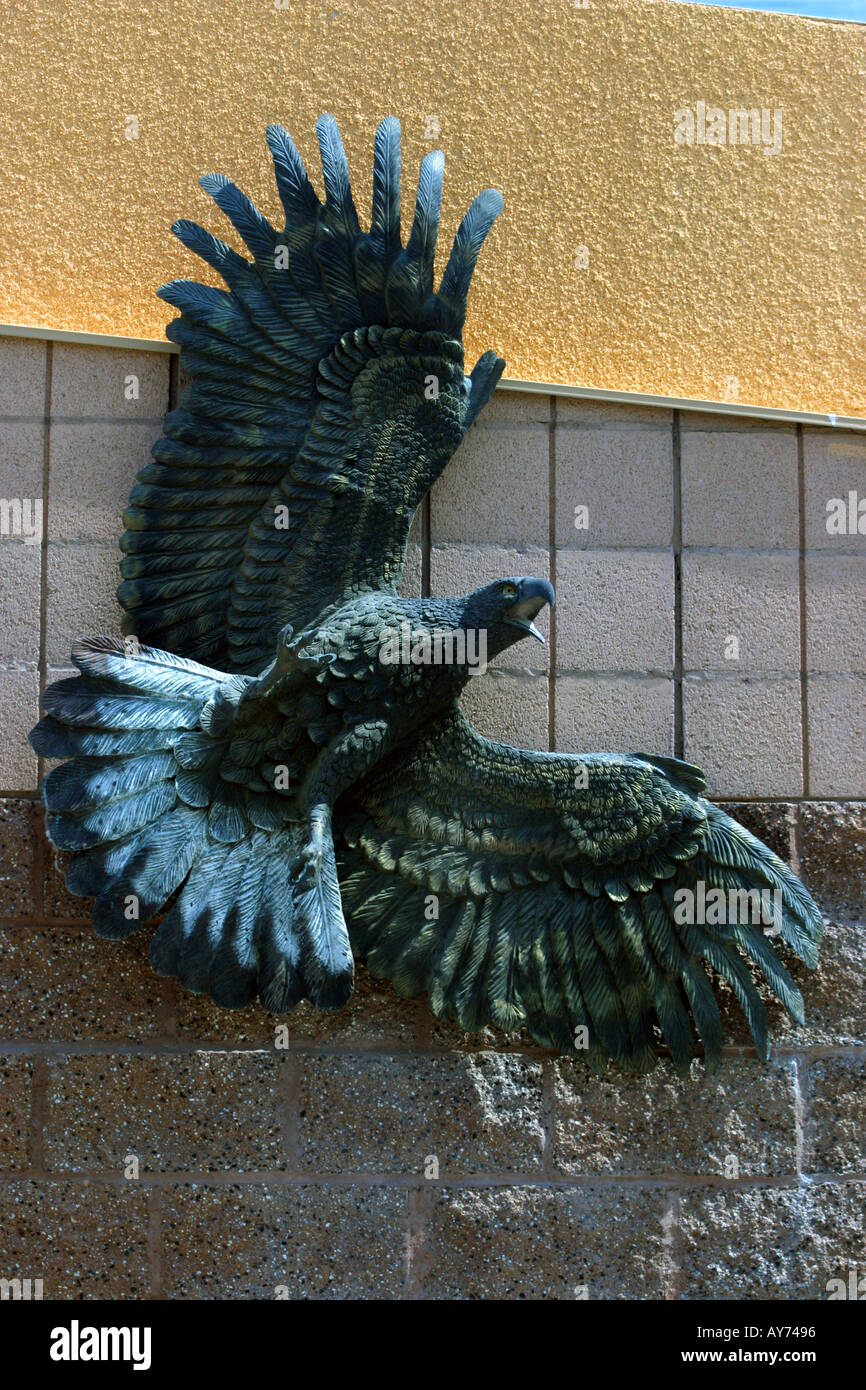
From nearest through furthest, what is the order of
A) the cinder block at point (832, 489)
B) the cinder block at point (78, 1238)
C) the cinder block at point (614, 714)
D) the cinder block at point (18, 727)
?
the cinder block at point (78, 1238) < the cinder block at point (18, 727) < the cinder block at point (614, 714) < the cinder block at point (832, 489)

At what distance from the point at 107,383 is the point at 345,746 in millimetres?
1009

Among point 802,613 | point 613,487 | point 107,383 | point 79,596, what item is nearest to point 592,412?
point 613,487

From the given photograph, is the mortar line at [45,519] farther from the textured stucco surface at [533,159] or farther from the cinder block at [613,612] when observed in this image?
the cinder block at [613,612]

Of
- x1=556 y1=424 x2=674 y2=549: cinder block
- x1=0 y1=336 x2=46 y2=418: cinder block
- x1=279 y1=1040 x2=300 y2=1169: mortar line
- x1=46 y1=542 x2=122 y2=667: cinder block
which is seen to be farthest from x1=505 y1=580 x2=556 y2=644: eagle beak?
x1=0 y1=336 x2=46 y2=418: cinder block

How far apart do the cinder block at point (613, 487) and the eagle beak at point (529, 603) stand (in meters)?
0.36

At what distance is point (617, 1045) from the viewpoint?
2494 mm

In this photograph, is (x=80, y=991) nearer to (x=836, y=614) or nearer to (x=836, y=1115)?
(x=836, y=1115)

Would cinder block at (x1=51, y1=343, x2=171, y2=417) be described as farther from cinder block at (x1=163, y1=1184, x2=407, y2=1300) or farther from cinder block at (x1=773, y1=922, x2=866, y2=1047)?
cinder block at (x1=773, y1=922, x2=866, y2=1047)

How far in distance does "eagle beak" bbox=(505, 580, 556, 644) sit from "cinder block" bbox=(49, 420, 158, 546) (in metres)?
0.90

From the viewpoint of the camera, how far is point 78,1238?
2520 millimetres

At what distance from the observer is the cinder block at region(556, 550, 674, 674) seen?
9.07 feet

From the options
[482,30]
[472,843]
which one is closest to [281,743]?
[472,843]

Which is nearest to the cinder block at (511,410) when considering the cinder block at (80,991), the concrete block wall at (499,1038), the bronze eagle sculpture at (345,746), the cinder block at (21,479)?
the concrete block wall at (499,1038)

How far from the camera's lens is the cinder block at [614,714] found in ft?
8.98
